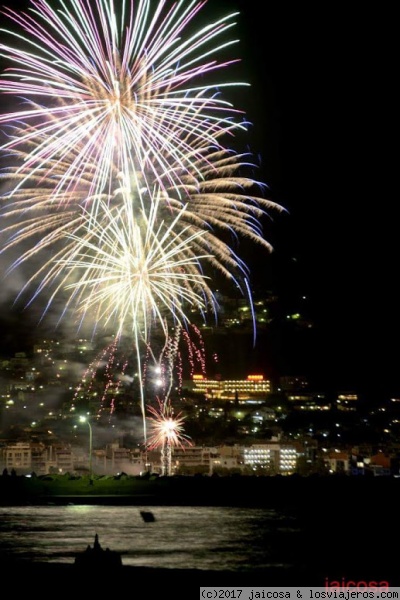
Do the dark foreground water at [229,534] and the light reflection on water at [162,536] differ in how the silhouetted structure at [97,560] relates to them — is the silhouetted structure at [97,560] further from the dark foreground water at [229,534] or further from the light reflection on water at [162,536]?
the light reflection on water at [162,536]

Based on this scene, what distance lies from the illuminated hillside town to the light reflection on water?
81.2 feet

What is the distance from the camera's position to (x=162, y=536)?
2503 centimetres

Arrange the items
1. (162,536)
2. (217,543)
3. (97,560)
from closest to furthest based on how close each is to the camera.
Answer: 1. (97,560)
2. (217,543)
3. (162,536)

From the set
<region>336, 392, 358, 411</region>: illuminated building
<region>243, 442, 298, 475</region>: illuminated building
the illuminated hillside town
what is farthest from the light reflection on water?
<region>336, 392, 358, 411</region>: illuminated building

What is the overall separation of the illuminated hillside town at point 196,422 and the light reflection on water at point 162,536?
81.2 feet

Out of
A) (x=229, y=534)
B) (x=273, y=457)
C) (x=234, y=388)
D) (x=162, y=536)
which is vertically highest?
(x=234, y=388)

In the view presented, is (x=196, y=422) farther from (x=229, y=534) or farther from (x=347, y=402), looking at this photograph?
(x=229, y=534)

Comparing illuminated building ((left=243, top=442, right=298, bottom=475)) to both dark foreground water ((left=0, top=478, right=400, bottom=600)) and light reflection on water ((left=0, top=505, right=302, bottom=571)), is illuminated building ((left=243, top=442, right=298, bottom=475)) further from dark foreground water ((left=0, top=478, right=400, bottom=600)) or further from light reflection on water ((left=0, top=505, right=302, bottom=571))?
light reflection on water ((left=0, top=505, right=302, bottom=571))

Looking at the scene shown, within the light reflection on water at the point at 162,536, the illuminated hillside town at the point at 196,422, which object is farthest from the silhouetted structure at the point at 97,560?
the illuminated hillside town at the point at 196,422

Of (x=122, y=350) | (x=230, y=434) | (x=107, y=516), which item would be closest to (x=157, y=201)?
(x=107, y=516)

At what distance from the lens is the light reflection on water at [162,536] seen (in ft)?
63.4

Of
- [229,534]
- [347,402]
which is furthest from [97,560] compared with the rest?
[347,402]

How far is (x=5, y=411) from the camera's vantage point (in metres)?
79.1

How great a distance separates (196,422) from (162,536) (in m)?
51.5
